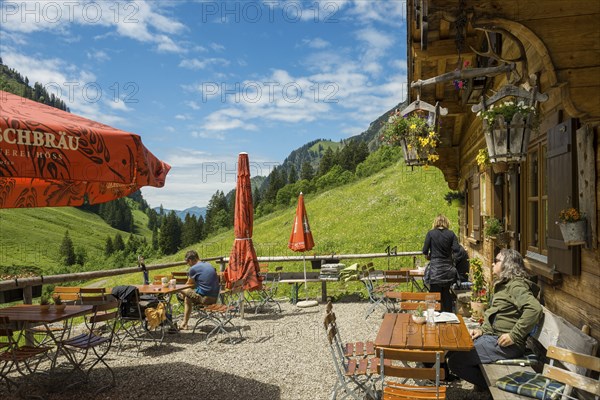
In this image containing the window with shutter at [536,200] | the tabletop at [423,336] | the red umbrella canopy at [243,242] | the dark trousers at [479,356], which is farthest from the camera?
the red umbrella canopy at [243,242]

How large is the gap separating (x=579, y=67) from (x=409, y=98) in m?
5.49

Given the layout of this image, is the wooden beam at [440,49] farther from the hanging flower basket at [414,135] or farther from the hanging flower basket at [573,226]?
the hanging flower basket at [573,226]

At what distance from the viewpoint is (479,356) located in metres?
4.08

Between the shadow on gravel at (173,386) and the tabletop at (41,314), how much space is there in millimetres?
824

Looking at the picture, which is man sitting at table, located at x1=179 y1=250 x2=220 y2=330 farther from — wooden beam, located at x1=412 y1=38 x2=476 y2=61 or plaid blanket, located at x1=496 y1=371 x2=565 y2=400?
plaid blanket, located at x1=496 y1=371 x2=565 y2=400

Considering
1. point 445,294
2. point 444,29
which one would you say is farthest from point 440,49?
point 445,294

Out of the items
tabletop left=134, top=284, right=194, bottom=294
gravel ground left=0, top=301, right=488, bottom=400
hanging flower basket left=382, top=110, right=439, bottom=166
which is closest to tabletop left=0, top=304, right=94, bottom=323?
gravel ground left=0, top=301, right=488, bottom=400

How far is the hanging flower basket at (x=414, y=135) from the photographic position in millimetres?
5344

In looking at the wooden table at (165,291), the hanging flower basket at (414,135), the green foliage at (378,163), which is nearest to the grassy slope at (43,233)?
the green foliage at (378,163)

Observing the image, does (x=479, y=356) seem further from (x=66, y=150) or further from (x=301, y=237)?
(x=301, y=237)

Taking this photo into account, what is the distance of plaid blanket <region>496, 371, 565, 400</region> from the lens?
3164 mm

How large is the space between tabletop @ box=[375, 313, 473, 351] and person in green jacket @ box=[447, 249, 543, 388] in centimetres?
24

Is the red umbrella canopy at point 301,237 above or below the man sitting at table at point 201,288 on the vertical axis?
above

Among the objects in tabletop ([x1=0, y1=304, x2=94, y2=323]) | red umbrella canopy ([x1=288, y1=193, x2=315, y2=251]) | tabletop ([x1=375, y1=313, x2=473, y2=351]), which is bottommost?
tabletop ([x1=0, y1=304, x2=94, y2=323])
